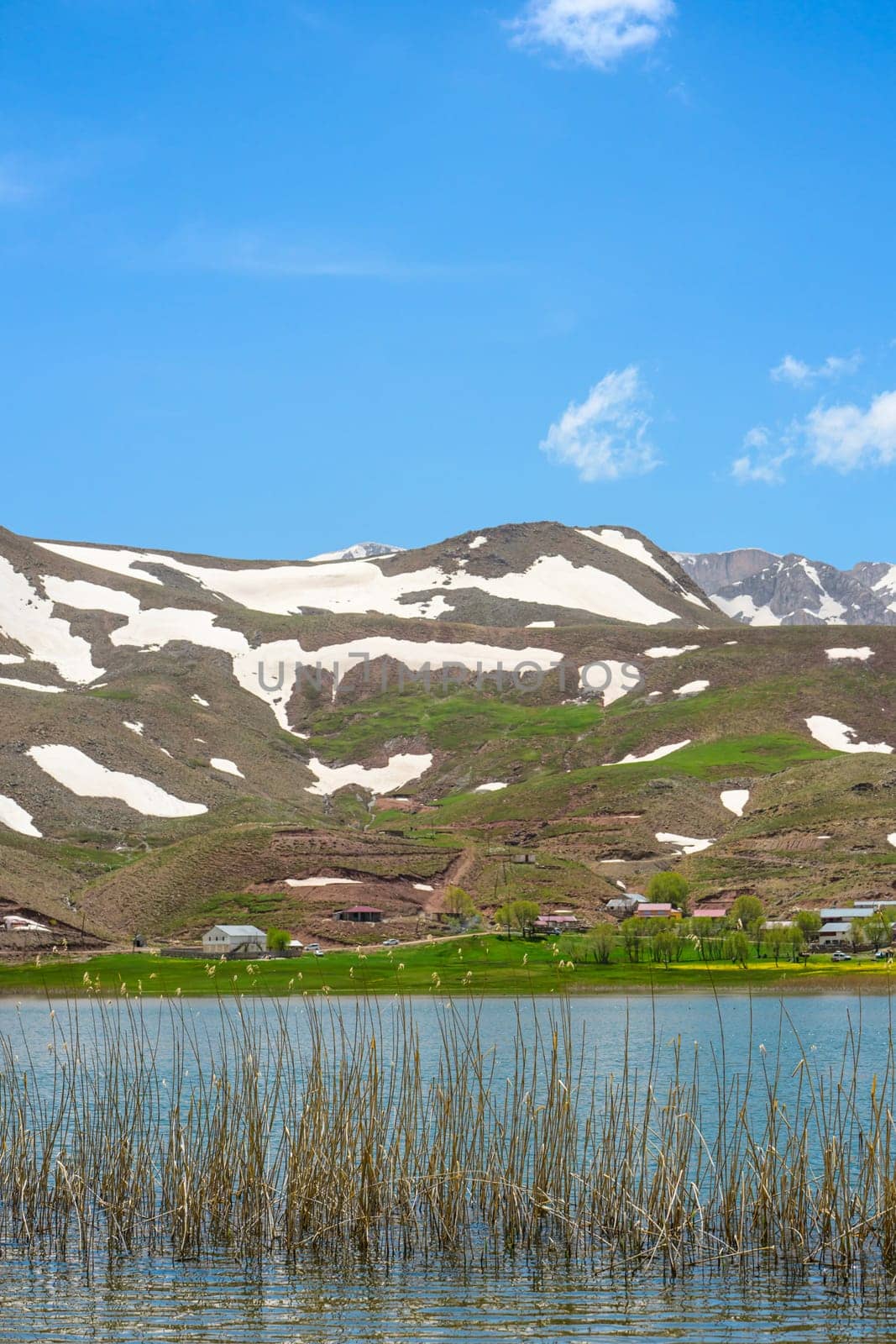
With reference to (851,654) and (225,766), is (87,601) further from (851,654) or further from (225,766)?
(851,654)

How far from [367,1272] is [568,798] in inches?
4569

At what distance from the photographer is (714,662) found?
565 ft

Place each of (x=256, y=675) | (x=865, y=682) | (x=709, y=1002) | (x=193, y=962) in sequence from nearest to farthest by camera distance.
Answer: (x=709, y=1002)
(x=193, y=962)
(x=865, y=682)
(x=256, y=675)

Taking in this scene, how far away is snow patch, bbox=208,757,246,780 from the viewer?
477 feet

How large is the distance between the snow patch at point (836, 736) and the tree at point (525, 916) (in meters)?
63.9

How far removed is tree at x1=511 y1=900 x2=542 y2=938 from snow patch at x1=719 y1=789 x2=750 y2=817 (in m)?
41.5

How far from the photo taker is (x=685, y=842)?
122 metres

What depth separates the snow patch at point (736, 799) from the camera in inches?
5059

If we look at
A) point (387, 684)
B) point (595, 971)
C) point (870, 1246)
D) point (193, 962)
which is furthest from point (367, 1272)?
point (387, 684)

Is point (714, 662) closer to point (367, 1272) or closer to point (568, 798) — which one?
point (568, 798)

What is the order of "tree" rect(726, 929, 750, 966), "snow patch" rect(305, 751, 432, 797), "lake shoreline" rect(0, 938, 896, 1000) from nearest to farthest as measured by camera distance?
"lake shoreline" rect(0, 938, 896, 1000), "tree" rect(726, 929, 750, 966), "snow patch" rect(305, 751, 432, 797)

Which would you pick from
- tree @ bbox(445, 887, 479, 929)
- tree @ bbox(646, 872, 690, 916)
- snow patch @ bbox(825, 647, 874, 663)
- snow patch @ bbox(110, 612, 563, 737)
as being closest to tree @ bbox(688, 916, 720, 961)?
tree @ bbox(646, 872, 690, 916)

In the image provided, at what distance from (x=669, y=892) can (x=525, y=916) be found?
12.6 meters

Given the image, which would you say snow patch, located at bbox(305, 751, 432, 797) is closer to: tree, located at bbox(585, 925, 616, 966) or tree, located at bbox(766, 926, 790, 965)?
tree, located at bbox(585, 925, 616, 966)
